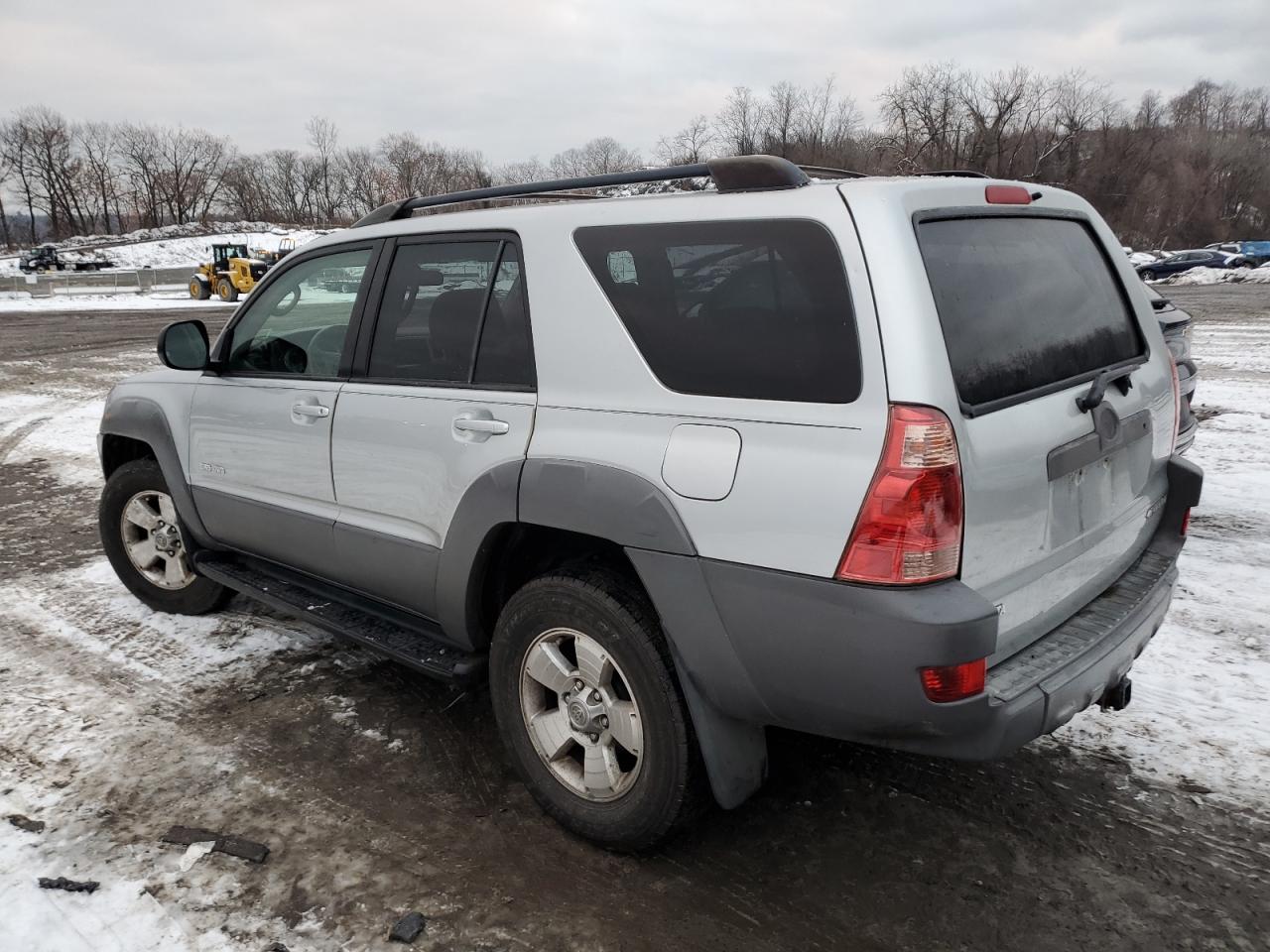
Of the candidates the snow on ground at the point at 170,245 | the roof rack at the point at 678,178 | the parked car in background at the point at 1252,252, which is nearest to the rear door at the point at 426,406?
the roof rack at the point at 678,178

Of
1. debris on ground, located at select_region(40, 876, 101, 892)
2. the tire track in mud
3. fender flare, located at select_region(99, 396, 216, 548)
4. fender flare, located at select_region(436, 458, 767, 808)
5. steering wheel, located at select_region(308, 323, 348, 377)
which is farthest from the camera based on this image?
the tire track in mud

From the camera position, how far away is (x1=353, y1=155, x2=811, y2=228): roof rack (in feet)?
7.96

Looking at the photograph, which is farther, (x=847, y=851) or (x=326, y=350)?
(x=326, y=350)

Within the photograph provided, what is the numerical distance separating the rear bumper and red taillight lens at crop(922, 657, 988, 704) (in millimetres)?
22

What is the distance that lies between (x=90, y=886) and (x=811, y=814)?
7.34ft

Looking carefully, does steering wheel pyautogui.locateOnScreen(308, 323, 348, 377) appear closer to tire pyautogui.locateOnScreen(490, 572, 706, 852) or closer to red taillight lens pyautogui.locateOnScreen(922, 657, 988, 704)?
tire pyautogui.locateOnScreen(490, 572, 706, 852)

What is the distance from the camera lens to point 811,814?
2.94 meters

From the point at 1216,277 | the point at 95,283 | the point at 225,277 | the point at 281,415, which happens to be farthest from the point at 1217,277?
the point at 95,283

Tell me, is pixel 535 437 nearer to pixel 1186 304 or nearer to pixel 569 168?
pixel 1186 304

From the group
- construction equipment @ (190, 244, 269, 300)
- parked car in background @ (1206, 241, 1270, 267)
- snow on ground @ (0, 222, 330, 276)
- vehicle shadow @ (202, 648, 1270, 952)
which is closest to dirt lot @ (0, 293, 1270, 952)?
vehicle shadow @ (202, 648, 1270, 952)

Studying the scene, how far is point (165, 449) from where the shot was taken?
4.27 metres

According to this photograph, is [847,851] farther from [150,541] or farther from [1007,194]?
[150,541]

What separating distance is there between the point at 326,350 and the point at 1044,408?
2698 mm

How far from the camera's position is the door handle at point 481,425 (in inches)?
111
